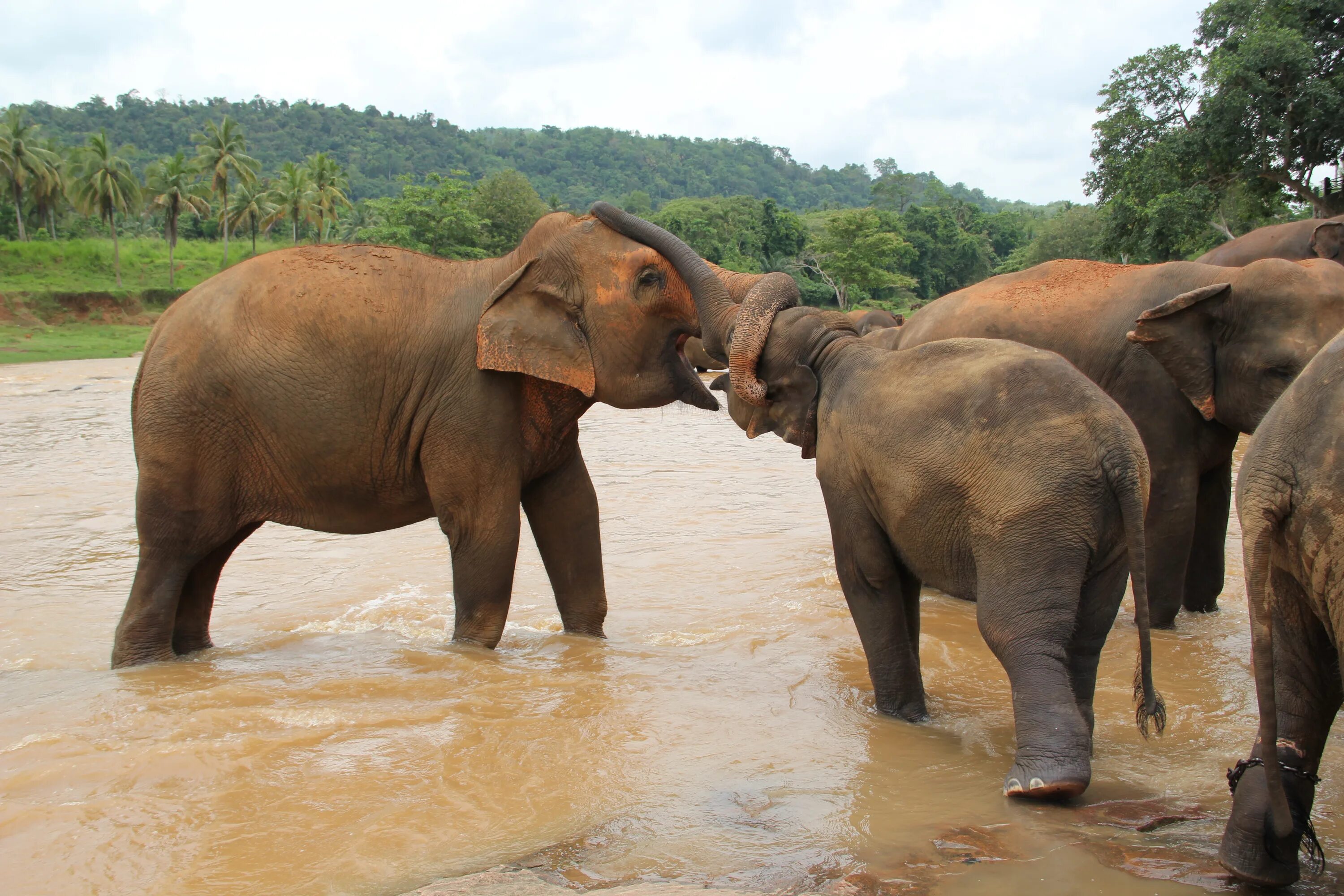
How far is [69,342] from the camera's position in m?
37.9

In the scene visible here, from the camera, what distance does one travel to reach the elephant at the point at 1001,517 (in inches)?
142

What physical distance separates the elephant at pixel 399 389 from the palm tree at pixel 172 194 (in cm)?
4718

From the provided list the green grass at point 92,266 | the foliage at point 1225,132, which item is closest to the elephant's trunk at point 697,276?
the foliage at point 1225,132

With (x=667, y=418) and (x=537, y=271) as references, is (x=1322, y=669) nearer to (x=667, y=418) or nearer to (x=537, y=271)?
(x=537, y=271)

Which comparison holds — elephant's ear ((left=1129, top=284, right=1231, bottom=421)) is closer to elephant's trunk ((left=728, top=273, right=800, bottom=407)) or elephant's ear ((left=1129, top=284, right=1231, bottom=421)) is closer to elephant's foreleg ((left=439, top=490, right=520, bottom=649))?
elephant's trunk ((left=728, top=273, right=800, bottom=407))

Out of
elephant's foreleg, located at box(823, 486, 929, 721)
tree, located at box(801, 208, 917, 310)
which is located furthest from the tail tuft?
tree, located at box(801, 208, 917, 310)

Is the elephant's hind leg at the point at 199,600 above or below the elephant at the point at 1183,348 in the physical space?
below

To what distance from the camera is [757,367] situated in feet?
15.4

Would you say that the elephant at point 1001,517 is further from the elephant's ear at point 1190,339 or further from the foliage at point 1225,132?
the foliage at point 1225,132

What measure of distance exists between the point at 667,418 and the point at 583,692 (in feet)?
49.6

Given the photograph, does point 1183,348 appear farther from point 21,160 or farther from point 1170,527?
point 21,160

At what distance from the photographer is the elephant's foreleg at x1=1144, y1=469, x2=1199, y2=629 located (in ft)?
18.7

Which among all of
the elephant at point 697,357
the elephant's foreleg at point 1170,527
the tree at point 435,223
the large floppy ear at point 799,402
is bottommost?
the elephant's foreleg at point 1170,527

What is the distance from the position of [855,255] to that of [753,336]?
5185cm
